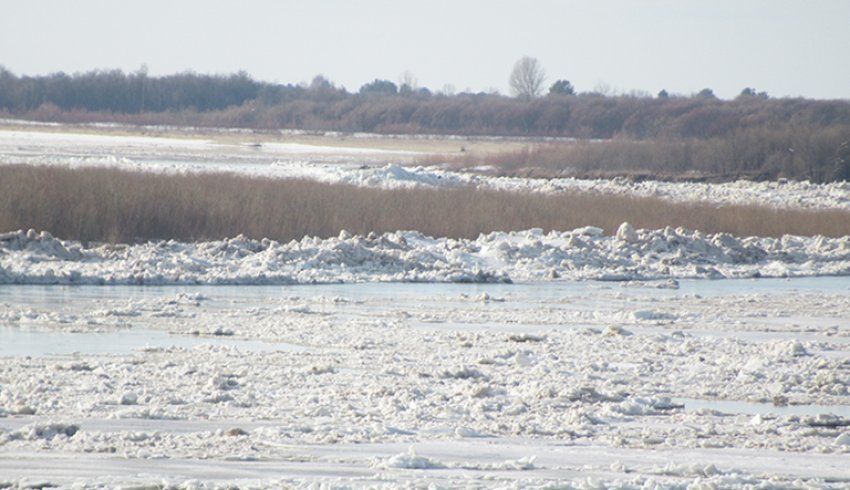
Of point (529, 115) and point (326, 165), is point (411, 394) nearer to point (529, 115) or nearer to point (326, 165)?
point (326, 165)

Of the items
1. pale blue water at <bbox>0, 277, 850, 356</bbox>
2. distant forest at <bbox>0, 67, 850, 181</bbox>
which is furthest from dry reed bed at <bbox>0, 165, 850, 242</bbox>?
distant forest at <bbox>0, 67, 850, 181</bbox>

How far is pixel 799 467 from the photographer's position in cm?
684

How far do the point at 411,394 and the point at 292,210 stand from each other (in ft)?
48.7

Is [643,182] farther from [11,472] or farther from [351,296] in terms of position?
[11,472]

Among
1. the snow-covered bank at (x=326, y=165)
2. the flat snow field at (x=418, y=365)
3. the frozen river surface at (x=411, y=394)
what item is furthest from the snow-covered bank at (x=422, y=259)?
the snow-covered bank at (x=326, y=165)

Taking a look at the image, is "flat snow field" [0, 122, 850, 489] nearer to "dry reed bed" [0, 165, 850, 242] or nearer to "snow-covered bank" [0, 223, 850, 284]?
"snow-covered bank" [0, 223, 850, 284]

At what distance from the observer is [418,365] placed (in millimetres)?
10164

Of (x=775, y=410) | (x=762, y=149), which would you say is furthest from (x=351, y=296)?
(x=762, y=149)

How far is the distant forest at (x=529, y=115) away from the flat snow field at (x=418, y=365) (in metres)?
24.9

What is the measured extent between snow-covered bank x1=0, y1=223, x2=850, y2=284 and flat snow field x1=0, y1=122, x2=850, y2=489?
5 centimetres

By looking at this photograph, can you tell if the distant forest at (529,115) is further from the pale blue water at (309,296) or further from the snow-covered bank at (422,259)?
the pale blue water at (309,296)

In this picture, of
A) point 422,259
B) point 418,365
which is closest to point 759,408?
point 418,365

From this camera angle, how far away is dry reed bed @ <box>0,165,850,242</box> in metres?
21.1

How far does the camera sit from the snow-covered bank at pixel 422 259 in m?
17.3
